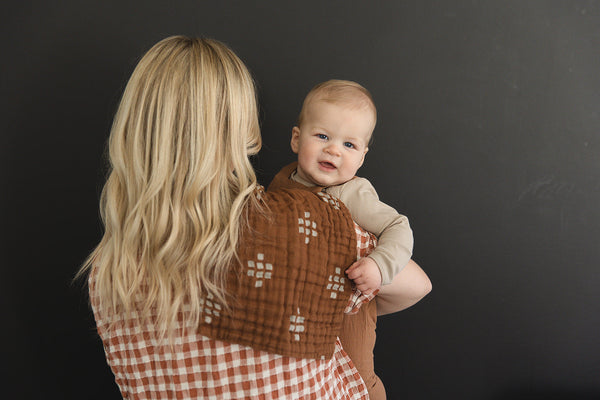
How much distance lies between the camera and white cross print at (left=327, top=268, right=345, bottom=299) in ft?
3.69

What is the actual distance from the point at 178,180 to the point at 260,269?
27cm

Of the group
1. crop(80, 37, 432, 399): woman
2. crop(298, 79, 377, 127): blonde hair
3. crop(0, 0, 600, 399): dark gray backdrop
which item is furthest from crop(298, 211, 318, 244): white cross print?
crop(0, 0, 600, 399): dark gray backdrop

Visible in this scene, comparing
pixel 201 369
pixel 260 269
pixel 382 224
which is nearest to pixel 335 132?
pixel 382 224

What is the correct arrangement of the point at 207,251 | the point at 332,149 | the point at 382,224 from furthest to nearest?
the point at 332,149, the point at 382,224, the point at 207,251

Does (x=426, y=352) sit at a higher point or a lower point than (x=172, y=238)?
lower

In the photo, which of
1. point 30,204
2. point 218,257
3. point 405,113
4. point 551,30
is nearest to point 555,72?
point 551,30

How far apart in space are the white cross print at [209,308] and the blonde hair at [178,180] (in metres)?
0.02

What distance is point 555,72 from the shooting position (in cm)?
178

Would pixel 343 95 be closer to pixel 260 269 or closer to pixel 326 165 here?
pixel 326 165

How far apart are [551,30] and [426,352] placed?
1.32 metres

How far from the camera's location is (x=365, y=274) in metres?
1.13

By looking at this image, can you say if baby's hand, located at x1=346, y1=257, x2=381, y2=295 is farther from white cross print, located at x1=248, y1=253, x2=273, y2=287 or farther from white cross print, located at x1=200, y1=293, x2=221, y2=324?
white cross print, located at x1=200, y1=293, x2=221, y2=324

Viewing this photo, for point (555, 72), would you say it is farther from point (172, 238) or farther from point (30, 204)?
point (30, 204)

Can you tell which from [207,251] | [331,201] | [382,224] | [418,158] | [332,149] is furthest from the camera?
[418,158]
